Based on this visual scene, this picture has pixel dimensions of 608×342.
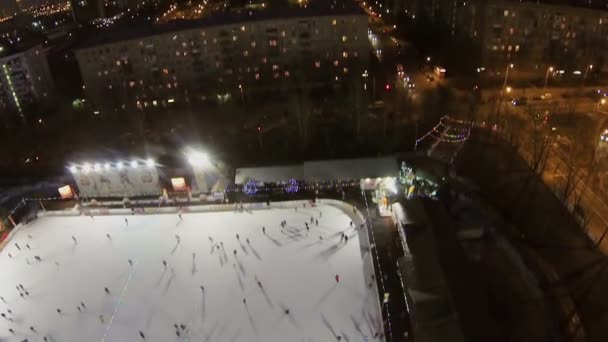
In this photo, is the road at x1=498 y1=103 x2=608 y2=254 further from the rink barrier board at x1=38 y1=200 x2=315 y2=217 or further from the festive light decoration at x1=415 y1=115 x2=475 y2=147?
the rink barrier board at x1=38 y1=200 x2=315 y2=217

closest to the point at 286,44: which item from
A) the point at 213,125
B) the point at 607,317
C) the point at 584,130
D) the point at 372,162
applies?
the point at 213,125

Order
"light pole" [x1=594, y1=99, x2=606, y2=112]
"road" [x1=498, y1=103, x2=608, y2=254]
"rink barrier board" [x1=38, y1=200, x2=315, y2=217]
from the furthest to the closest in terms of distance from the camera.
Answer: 1. "light pole" [x1=594, y1=99, x2=606, y2=112]
2. "road" [x1=498, y1=103, x2=608, y2=254]
3. "rink barrier board" [x1=38, y1=200, x2=315, y2=217]

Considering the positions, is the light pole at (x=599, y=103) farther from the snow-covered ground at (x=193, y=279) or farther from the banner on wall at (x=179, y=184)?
the banner on wall at (x=179, y=184)

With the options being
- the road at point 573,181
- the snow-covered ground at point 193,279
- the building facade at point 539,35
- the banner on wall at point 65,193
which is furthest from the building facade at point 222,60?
the snow-covered ground at point 193,279

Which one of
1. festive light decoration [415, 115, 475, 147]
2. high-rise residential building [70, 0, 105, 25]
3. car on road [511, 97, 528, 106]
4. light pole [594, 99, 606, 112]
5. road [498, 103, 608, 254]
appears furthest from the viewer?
high-rise residential building [70, 0, 105, 25]

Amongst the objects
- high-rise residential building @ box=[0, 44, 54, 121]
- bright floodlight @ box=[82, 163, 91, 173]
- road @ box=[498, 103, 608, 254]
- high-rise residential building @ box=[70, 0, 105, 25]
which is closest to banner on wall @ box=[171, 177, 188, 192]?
bright floodlight @ box=[82, 163, 91, 173]

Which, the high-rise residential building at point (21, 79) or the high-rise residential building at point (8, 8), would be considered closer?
the high-rise residential building at point (21, 79)

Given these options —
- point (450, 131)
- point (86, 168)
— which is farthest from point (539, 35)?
point (86, 168)

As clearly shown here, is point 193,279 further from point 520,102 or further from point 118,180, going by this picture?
point 520,102
